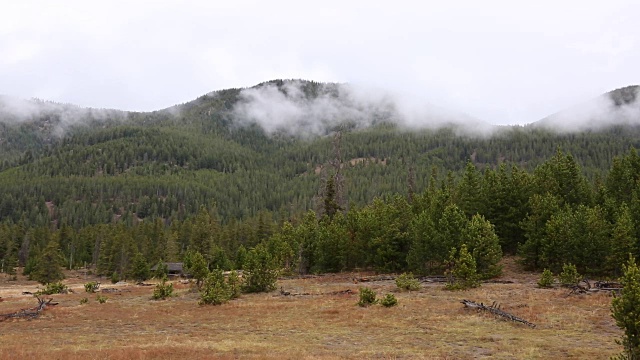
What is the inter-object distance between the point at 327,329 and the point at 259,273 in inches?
935

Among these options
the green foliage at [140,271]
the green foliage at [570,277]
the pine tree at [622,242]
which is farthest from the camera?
the green foliage at [140,271]

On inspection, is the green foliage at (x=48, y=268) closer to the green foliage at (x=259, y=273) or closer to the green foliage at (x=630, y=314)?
the green foliage at (x=259, y=273)

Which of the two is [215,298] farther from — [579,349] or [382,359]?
[579,349]

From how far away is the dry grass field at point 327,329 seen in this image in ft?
70.5

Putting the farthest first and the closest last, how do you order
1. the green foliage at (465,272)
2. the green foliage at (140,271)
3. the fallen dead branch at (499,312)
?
the green foliage at (140,271), the green foliage at (465,272), the fallen dead branch at (499,312)

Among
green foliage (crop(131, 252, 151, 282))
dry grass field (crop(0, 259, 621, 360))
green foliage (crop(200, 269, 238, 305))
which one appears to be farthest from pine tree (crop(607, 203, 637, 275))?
green foliage (crop(131, 252, 151, 282))

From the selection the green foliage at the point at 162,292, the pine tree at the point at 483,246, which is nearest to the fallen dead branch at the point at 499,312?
the pine tree at the point at 483,246

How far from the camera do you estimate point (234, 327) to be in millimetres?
31125

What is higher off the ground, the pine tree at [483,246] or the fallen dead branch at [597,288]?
the pine tree at [483,246]

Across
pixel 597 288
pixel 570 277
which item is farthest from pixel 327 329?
pixel 597 288

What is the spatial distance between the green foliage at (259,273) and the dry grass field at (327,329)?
5162mm

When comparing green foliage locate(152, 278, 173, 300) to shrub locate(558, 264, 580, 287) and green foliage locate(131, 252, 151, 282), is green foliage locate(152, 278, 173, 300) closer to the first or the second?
shrub locate(558, 264, 580, 287)

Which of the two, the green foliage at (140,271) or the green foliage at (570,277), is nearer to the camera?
the green foliage at (570,277)

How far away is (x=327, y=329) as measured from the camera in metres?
29.2
